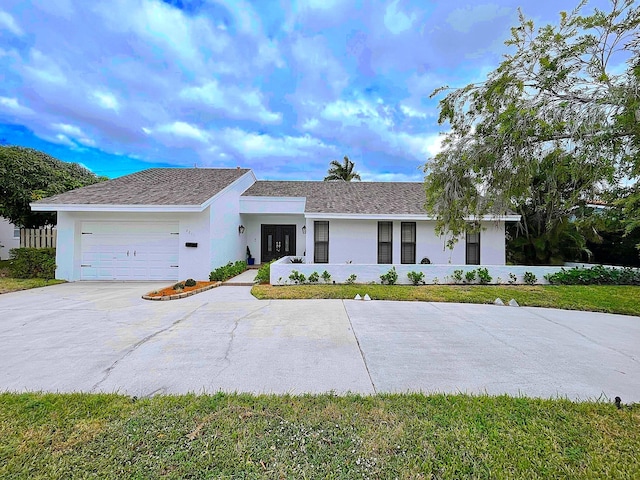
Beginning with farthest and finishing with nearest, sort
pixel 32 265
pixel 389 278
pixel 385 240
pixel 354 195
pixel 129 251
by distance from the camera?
1. pixel 354 195
2. pixel 385 240
3. pixel 129 251
4. pixel 32 265
5. pixel 389 278

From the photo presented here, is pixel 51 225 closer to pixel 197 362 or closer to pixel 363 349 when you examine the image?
pixel 197 362

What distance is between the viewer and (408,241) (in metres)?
13.5

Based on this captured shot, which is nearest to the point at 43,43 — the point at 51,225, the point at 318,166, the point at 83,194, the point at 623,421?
the point at 83,194

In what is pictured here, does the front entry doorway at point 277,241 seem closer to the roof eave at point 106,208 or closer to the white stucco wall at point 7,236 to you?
the roof eave at point 106,208

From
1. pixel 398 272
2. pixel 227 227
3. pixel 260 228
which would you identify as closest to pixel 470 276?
pixel 398 272

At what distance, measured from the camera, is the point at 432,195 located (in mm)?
5137

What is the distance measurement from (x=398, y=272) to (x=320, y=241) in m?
4.08

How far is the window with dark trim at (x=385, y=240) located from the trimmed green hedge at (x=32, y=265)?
1297 cm

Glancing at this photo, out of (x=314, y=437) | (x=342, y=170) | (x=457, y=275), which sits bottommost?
(x=314, y=437)

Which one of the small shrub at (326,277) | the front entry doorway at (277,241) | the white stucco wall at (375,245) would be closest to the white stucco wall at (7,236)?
the front entry doorway at (277,241)

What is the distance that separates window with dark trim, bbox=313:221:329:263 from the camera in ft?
44.1

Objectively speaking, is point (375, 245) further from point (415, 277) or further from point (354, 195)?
point (354, 195)

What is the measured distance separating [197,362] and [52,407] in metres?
1.51

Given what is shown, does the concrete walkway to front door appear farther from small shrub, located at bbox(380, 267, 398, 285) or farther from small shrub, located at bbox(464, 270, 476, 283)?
small shrub, located at bbox(464, 270, 476, 283)
